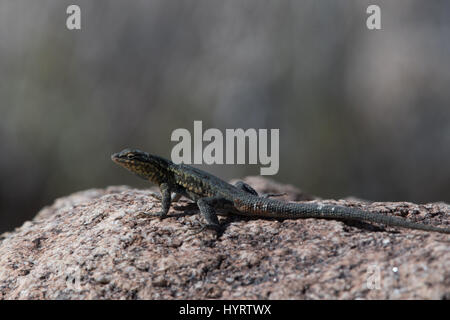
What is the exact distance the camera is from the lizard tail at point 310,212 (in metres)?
5.32

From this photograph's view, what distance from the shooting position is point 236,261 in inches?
201

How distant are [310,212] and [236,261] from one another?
3.56ft

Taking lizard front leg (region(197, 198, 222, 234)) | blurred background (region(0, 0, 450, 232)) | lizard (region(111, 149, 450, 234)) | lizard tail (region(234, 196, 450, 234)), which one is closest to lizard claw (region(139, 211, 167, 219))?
lizard (region(111, 149, 450, 234))

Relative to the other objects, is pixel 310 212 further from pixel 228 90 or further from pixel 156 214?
pixel 228 90

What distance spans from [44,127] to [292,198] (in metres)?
9.76

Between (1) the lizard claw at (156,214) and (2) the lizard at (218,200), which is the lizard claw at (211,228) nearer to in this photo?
(2) the lizard at (218,200)

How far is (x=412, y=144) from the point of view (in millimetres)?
14266

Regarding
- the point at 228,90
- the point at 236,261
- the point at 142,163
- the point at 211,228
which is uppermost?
the point at 228,90

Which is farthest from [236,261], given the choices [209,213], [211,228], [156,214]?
[156,214]

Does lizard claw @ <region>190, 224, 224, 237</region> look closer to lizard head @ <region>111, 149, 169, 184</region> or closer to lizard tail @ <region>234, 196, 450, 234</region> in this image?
lizard tail @ <region>234, 196, 450, 234</region>

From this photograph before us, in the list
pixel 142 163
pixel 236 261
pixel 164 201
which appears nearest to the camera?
pixel 236 261

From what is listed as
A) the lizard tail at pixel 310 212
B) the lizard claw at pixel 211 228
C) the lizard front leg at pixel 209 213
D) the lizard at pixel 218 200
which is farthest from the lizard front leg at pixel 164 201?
the lizard tail at pixel 310 212

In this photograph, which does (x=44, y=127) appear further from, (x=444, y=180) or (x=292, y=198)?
(x=444, y=180)

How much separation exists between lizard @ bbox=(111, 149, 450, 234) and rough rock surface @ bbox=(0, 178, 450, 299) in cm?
10
